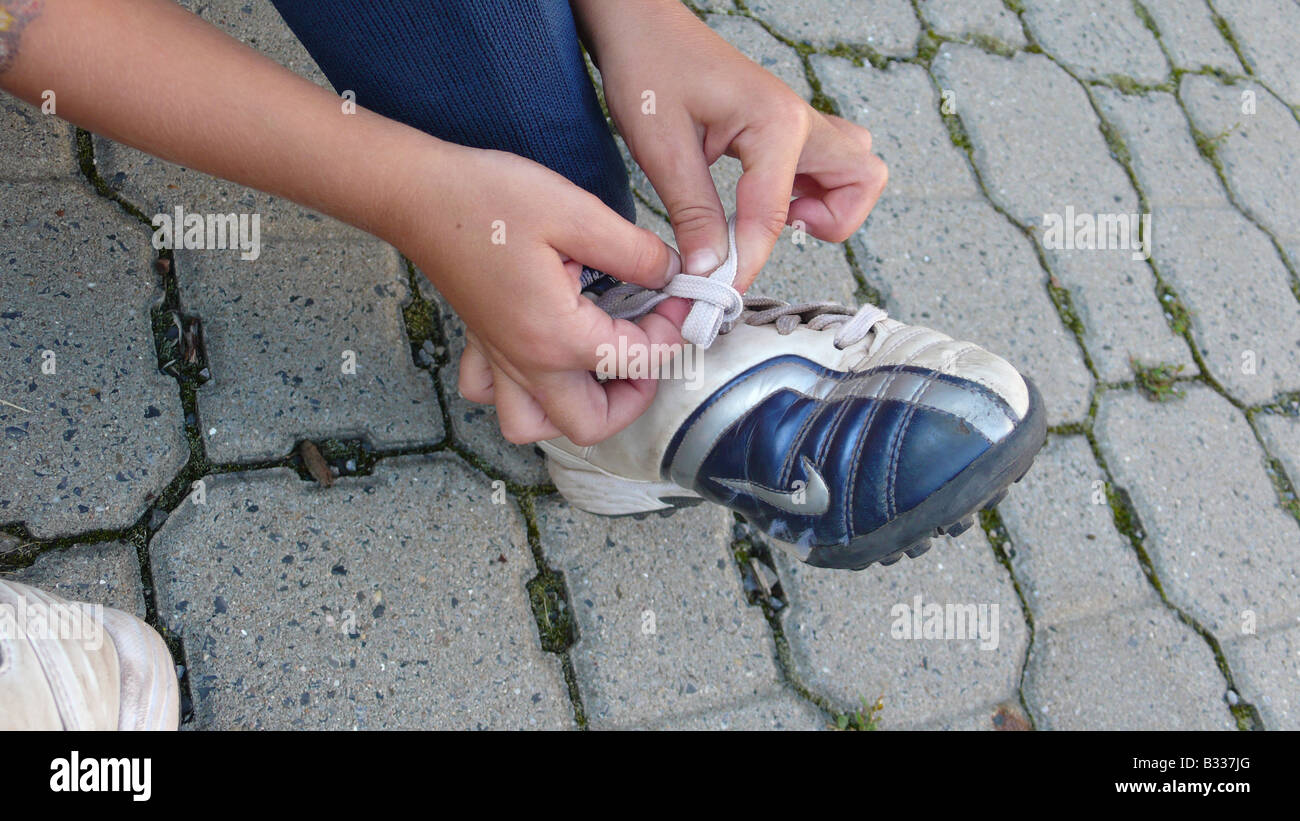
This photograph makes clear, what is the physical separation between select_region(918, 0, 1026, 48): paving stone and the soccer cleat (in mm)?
1723

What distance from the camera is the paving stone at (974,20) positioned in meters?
1.78

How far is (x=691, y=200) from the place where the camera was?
3.15 feet

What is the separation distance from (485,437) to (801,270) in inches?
23.2

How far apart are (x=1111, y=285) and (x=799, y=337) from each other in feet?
2.83

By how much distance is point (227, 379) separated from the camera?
118cm

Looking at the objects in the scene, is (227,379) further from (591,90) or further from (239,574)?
(591,90)

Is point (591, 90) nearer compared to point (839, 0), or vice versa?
point (591, 90)

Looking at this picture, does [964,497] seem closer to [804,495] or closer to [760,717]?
[804,495]

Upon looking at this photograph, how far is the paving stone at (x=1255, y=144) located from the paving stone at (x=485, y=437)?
5.07 feet

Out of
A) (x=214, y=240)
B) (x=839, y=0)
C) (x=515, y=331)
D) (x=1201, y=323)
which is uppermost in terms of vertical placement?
(x=839, y=0)

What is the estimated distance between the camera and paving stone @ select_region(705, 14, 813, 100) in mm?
1605

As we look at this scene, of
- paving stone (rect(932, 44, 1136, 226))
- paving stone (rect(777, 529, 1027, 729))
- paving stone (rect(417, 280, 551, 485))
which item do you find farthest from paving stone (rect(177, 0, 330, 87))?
paving stone (rect(932, 44, 1136, 226))

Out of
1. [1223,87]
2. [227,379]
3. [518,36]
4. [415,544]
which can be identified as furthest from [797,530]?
[1223,87]

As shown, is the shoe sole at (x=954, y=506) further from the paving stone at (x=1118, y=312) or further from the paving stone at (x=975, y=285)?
the paving stone at (x=1118, y=312)
